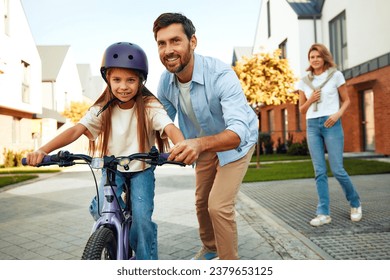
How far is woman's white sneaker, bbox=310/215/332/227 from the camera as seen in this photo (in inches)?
124

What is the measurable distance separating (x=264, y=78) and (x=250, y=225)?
19.8ft

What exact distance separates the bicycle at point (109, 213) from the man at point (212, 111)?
0.31 metres


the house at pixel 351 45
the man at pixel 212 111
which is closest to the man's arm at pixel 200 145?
the man at pixel 212 111

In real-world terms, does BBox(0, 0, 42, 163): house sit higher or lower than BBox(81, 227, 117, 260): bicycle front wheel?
higher

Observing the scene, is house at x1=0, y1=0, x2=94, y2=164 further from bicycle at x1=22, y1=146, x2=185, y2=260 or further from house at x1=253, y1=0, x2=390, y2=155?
house at x1=253, y1=0, x2=390, y2=155

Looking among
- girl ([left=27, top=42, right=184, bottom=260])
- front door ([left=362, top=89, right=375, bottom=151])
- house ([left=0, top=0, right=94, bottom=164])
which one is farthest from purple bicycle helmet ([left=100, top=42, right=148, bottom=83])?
front door ([left=362, top=89, right=375, bottom=151])

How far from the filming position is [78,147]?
125 inches

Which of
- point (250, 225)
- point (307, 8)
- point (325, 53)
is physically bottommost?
point (250, 225)

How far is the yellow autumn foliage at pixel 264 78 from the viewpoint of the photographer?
8.65 m

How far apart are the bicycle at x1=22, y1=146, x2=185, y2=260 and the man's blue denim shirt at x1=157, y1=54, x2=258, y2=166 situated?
48cm

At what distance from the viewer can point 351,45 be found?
32.2ft

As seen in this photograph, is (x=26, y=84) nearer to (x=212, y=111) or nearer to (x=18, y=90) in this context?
(x=18, y=90)

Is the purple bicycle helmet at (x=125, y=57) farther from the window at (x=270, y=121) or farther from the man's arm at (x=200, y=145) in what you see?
the window at (x=270, y=121)

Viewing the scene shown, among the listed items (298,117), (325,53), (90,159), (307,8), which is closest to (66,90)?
(325,53)
